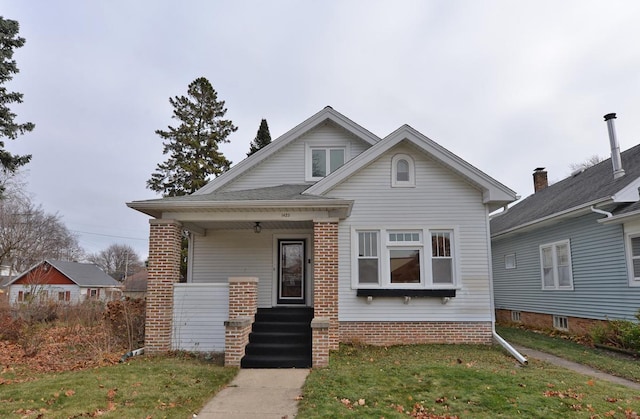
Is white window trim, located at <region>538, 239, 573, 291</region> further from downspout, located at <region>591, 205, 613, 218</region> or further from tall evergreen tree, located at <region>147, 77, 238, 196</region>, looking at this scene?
tall evergreen tree, located at <region>147, 77, 238, 196</region>

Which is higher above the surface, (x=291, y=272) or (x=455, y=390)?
(x=291, y=272)

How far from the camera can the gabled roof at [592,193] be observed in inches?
373

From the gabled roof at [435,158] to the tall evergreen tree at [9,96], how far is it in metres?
9.96

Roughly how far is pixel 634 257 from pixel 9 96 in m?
18.2

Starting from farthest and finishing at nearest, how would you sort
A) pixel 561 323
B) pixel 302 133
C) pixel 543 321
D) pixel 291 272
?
pixel 543 321 → pixel 561 323 → pixel 302 133 → pixel 291 272

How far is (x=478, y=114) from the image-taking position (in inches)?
699

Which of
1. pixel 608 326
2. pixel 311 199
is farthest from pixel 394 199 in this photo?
pixel 608 326

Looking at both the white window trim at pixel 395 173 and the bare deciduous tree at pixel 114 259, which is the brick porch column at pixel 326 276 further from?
the bare deciduous tree at pixel 114 259

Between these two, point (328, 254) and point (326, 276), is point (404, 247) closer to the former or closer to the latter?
point (328, 254)

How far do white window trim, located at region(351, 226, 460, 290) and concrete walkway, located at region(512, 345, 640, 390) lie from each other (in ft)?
7.23

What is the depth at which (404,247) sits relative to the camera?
9438 mm

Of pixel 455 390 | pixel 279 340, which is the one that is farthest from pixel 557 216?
pixel 279 340

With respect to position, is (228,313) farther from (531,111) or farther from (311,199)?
(531,111)

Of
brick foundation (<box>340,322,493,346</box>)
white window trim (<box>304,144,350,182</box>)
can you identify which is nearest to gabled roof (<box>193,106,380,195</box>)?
white window trim (<box>304,144,350,182</box>)
